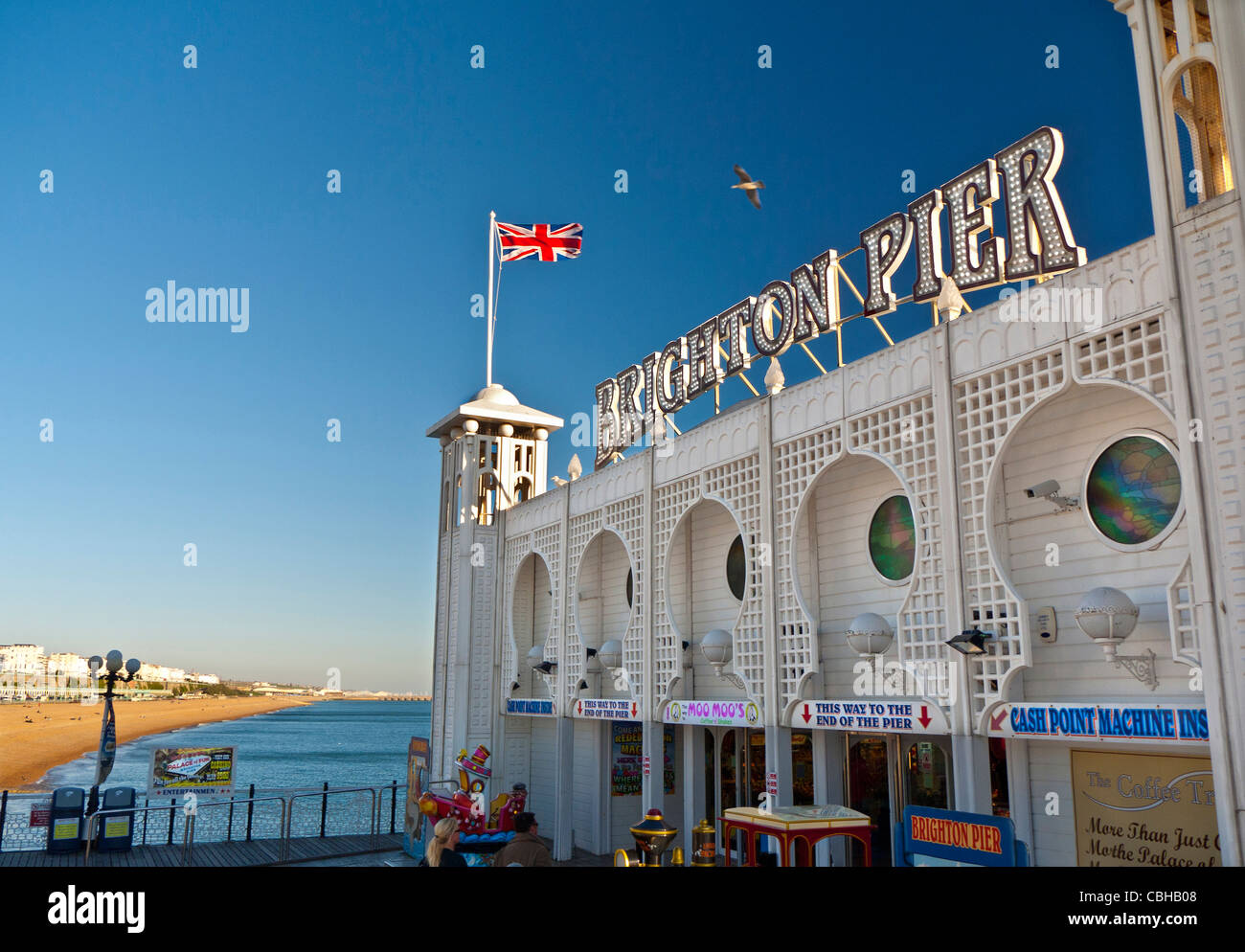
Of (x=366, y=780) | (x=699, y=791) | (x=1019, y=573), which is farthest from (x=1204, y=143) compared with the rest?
(x=366, y=780)

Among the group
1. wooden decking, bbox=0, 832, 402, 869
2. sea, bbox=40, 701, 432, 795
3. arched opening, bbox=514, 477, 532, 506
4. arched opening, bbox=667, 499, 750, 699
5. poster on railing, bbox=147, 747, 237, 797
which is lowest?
sea, bbox=40, 701, 432, 795

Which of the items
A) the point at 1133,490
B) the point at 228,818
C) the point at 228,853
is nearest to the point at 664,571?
the point at 1133,490

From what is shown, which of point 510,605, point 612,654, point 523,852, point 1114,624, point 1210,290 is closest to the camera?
point 523,852

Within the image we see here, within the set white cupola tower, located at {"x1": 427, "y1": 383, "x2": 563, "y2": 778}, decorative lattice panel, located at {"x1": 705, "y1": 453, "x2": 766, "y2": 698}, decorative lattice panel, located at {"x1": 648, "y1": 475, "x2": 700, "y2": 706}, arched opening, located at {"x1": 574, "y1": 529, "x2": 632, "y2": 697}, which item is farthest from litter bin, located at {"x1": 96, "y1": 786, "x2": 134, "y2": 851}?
decorative lattice panel, located at {"x1": 705, "y1": 453, "x2": 766, "y2": 698}

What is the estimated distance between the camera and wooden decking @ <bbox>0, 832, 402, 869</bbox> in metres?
17.7

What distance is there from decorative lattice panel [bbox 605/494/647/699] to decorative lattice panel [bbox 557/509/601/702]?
1.42 metres

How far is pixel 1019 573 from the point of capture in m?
11.6

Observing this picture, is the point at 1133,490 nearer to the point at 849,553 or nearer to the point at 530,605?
the point at 849,553

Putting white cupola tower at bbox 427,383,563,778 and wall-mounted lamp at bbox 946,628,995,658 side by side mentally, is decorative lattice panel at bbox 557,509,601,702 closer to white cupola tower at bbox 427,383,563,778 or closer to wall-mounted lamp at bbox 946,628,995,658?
white cupola tower at bbox 427,383,563,778

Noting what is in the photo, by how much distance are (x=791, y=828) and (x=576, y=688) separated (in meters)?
11.7

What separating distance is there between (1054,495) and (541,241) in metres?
16.8

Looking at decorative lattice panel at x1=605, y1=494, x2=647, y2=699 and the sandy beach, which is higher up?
decorative lattice panel at x1=605, y1=494, x2=647, y2=699

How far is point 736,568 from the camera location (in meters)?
17.4

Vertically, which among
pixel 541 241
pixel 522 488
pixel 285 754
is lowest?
pixel 285 754
